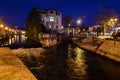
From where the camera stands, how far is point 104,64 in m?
29.3

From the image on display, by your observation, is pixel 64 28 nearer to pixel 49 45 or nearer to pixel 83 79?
pixel 49 45

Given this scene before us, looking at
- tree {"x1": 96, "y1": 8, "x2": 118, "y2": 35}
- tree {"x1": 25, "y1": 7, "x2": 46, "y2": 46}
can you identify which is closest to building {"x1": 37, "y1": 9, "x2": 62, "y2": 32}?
tree {"x1": 96, "y1": 8, "x2": 118, "y2": 35}

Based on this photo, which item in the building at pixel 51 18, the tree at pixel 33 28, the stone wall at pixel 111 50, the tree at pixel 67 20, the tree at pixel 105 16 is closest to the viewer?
the stone wall at pixel 111 50

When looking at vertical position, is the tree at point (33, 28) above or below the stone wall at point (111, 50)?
above

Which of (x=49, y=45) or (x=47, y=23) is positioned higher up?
(x=47, y=23)

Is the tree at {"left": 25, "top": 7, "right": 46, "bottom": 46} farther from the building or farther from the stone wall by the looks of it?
the building

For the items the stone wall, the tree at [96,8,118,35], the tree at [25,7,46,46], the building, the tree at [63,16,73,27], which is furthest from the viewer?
the tree at [63,16,73,27]

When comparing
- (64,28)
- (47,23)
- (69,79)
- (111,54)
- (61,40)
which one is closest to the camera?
(69,79)

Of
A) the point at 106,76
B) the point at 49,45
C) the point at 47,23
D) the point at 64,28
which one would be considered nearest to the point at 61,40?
the point at 49,45

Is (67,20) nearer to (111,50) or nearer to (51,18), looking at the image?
(51,18)

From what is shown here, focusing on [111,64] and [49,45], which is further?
[49,45]

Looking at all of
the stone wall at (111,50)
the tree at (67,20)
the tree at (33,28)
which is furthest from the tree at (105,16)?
the tree at (67,20)

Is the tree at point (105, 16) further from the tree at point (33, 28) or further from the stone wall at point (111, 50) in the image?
the stone wall at point (111, 50)

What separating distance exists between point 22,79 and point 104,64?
1905 cm
